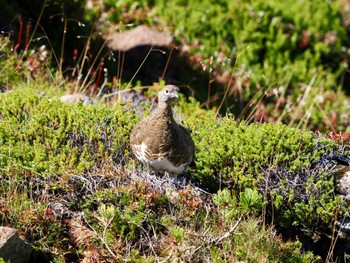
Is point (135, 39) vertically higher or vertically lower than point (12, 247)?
lower

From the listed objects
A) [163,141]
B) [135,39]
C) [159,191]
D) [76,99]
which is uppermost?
[163,141]

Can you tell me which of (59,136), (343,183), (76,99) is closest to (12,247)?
(59,136)

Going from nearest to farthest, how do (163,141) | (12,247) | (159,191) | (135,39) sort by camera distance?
(12,247), (163,141), (159,191), (135,39)

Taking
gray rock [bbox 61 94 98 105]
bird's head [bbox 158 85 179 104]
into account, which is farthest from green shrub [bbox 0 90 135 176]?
gray rock [bbox 61 94 98 105]

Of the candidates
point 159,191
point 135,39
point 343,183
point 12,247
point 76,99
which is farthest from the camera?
point 135,39

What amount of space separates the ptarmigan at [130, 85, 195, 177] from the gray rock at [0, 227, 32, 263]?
1103 millimetres

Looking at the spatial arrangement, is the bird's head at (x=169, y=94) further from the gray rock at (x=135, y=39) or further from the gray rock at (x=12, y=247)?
the gray rock at (x=135, y=39)

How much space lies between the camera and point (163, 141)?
5.03 m

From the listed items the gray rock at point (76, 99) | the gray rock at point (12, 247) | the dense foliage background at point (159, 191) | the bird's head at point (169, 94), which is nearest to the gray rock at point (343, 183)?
the dense foliage background at point (159, 191)

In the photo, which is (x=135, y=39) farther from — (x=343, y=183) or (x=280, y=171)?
(x=343, y=183)

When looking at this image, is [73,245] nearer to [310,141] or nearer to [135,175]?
[135,175]

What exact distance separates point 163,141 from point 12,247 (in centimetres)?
130

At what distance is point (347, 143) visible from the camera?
19.8 feet

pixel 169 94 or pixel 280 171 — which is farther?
pixel 280 171
